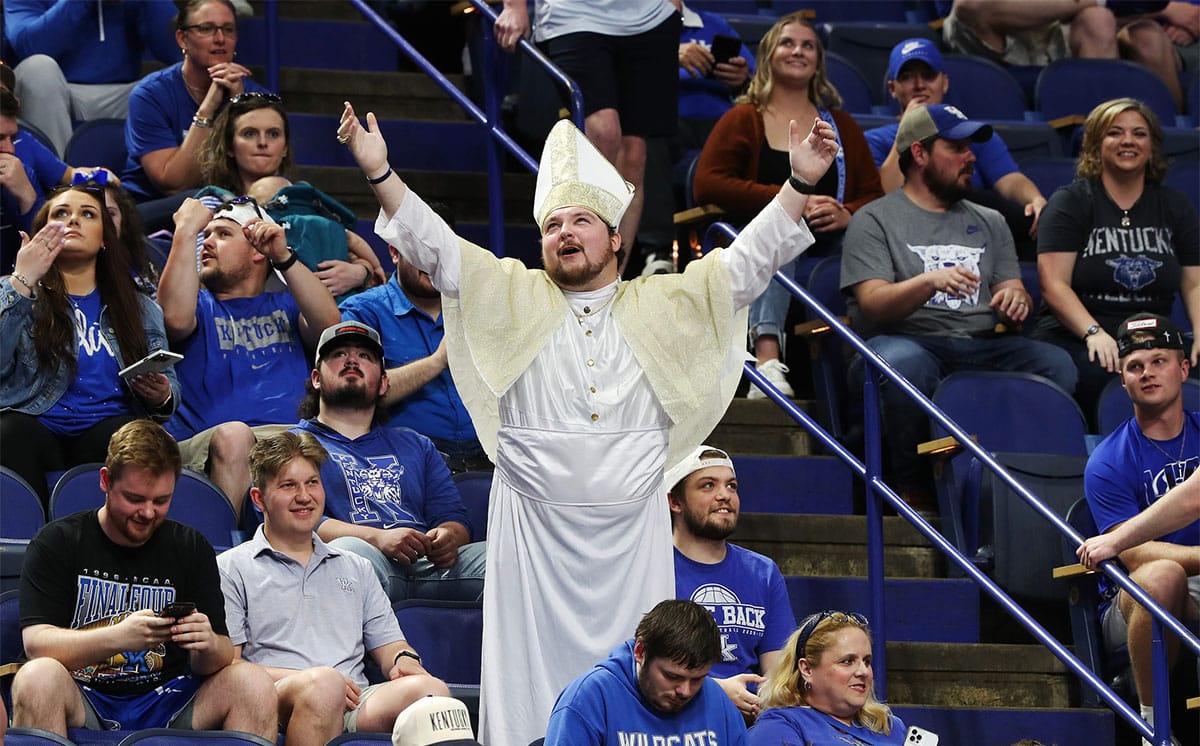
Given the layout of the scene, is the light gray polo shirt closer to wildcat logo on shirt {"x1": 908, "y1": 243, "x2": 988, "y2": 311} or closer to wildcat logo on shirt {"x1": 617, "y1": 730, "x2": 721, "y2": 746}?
wildcat logo on shirt {"x1": 617, "y1": 730, "x2": 721, "y2": 746}

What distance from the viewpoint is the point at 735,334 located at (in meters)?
4.90

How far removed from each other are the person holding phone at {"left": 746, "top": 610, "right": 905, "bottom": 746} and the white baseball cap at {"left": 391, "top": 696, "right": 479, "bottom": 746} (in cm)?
195

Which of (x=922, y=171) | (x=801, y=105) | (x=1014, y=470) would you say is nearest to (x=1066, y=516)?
(x=1014, y=470)

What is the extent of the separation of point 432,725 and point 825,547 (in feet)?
12.1

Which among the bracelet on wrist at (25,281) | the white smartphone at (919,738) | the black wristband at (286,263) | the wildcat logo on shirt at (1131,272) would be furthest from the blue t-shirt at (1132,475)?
the bracelet on wrist at (25,281)

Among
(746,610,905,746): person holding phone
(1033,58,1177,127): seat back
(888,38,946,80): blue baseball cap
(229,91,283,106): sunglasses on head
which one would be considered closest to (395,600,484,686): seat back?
(746,610,905,746): person holding phone

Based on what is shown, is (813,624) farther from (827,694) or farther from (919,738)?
(919,738)

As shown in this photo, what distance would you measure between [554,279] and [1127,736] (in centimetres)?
241

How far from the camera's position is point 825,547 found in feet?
20.8

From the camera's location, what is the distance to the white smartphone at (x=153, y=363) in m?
5.60

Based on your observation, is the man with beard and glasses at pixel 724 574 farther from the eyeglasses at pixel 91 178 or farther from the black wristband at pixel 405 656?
the eyeglasses at pixel 91 178

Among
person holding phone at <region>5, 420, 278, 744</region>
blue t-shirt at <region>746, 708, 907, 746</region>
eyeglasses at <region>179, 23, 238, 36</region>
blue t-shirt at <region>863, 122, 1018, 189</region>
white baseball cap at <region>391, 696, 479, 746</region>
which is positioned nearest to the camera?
white baseball cap at <region>391, 696, 479, 746</region>

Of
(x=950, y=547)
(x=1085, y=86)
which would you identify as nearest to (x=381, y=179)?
(x=950, y=547)

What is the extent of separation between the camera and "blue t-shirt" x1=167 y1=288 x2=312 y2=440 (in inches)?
239
